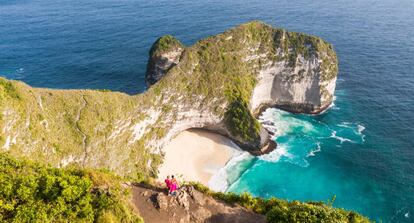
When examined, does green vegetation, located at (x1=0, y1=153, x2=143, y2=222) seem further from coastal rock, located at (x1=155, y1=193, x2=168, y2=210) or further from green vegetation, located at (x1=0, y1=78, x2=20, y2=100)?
green vegetation, located at (x1=0, y1=78, x2=20, y2=100)

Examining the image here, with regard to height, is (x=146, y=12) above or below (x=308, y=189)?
above

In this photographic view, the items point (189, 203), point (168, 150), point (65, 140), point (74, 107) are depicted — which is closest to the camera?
point (189, 203)

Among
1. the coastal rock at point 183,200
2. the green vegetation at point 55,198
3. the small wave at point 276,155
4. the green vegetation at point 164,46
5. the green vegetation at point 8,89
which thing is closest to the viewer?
the green vegetation at point 55,198

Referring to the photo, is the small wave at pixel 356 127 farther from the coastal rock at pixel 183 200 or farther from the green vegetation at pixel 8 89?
the green vegetation at pixel 8 89

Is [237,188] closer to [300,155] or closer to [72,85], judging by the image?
[300,155]

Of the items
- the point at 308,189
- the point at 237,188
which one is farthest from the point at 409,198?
the point at 237,188

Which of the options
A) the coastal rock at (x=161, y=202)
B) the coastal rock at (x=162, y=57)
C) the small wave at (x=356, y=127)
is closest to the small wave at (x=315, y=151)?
the small wave at (x=356, y=127)
